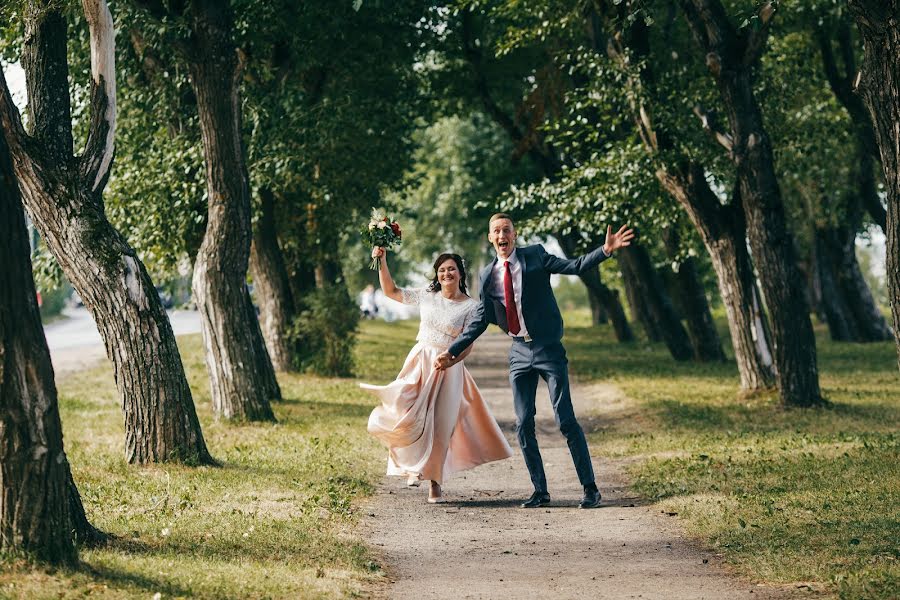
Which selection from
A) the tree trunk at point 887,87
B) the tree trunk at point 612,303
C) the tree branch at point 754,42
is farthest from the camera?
the tree trunk at point 612,303

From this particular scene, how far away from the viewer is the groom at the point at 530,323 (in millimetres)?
9633

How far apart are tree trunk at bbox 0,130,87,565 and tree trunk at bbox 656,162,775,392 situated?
1160 centimetres

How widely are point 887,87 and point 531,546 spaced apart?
4.09m

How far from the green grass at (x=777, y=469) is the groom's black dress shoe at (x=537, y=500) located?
3.02 feet

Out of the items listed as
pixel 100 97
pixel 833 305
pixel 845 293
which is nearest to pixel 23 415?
pixel 100 97

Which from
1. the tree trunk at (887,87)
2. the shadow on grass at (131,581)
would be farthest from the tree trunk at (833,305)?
the shadow on grass at (131,581)

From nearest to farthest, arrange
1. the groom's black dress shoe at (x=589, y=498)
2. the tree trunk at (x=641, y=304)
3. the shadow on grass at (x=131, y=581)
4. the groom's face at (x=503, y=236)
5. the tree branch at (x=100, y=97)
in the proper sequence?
the shadow on grass at (x=131, y=581), the groom's face at (x=503, y=236), the groom's black dress shoe at (x=589, y=498), the tree branch at (x=100, y=97), the tree trunk at (x=641, y=304)

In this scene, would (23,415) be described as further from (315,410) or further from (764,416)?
(764,416)

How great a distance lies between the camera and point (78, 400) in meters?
18.9

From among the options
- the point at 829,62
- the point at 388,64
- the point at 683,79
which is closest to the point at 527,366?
the point at 683,79

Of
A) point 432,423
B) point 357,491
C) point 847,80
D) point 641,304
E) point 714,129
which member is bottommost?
point 357,491

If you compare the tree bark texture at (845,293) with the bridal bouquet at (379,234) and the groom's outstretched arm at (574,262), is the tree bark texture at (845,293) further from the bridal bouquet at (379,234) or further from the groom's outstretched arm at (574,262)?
the groom's outstretched arm at (574,262)

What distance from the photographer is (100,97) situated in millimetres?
11094

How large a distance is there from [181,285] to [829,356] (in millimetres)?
13947
